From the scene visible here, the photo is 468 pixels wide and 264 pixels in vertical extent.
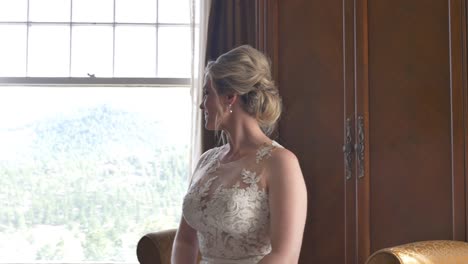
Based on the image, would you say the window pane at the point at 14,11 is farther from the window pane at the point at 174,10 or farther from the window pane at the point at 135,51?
the window pane at the point at 174,10

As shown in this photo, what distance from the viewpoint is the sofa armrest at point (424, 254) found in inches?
66.8

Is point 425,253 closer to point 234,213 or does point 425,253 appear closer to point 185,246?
point 234,213

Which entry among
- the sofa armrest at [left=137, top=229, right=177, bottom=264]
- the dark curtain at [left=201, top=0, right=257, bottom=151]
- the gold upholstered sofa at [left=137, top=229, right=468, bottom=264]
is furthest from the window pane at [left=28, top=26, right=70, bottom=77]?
the gold upholstered sofa at [left=137, top=229, right=468, bottom=264]

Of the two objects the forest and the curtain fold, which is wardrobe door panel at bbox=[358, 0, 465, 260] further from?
the forest

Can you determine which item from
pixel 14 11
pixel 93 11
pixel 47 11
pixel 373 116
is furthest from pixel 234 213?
pixel 14 11

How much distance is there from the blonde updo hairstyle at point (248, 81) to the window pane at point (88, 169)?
1376mm

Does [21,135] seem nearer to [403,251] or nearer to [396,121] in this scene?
[396,121]

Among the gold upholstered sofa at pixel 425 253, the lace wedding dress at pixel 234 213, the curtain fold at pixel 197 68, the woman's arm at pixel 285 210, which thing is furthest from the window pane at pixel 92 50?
the gold upholstered sofa at pixel 425 253

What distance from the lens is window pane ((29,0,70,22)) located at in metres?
3.55

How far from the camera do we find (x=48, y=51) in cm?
354

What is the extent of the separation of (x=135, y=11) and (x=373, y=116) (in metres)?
1.74

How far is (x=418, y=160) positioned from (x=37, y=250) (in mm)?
2295

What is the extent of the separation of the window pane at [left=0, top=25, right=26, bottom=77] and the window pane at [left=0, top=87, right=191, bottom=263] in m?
A: 0.11

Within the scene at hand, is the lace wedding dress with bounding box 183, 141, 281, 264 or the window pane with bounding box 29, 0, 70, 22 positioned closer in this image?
the lace wedding dress with bounding box 183, 141, 281, 264
